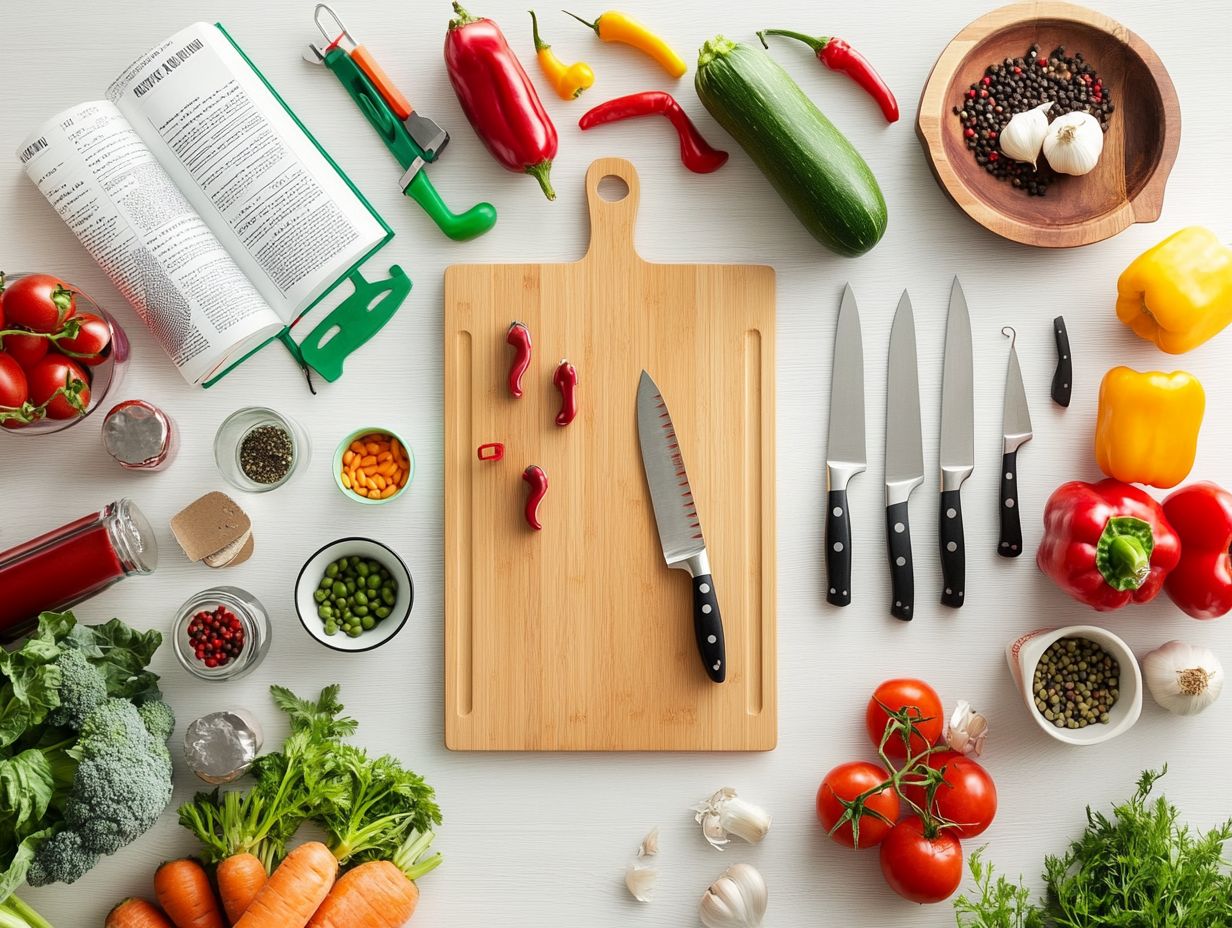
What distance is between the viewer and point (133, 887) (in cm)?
161

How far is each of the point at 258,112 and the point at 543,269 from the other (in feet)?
1.76

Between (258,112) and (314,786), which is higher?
(258,112)

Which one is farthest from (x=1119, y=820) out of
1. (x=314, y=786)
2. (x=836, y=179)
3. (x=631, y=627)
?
(x=314, y=786)

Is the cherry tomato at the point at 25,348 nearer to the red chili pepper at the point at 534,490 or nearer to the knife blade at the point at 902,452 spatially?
the red chili pepper at the point at 534,490

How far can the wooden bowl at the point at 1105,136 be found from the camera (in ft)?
5.10

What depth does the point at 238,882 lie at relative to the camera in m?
1.48

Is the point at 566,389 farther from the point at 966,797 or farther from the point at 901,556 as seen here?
the point at 966,797

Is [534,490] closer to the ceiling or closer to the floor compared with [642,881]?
closer to the ceiling

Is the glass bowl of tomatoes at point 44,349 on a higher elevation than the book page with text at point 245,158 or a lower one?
lower

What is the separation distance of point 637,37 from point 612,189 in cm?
26

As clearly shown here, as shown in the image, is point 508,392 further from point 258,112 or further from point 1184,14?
point 1184,14

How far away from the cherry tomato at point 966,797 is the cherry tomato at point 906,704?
55mm

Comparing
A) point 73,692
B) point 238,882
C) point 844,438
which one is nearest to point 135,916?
point 238,882

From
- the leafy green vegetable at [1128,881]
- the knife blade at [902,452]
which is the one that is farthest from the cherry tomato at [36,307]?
the leafy green vegetable at [1128,881]
